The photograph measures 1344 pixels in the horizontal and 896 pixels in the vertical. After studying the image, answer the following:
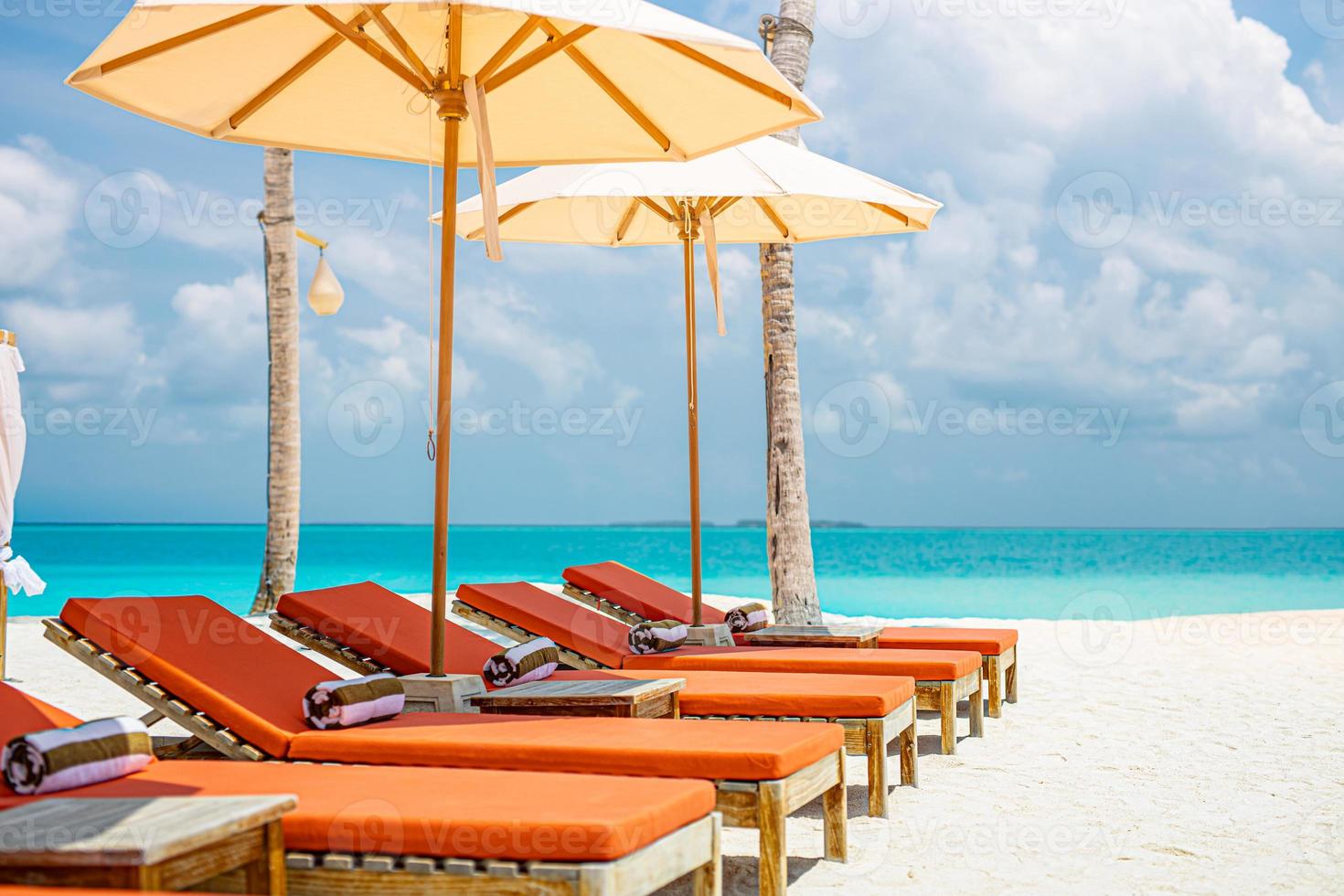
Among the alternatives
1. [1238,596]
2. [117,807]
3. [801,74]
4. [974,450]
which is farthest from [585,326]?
[117,807]

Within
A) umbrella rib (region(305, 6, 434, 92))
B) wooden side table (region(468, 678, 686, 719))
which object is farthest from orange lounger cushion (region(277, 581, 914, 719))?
umbrella rib (region(305, 6, 434, 92))

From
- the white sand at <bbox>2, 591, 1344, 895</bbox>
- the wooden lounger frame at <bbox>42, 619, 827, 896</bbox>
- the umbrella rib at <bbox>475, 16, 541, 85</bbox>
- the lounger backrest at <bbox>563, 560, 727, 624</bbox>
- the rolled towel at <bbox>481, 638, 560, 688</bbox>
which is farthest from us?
the lounger backrest at <bbox>563, 560, 727, 624</bbox>

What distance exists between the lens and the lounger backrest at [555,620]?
5270 mm

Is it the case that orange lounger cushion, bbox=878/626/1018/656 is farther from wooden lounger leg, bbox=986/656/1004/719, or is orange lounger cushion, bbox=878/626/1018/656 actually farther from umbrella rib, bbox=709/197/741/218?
umbrella rib, bbox=709/197/741/218

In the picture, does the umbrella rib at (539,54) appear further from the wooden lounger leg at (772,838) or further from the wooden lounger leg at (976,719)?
the wooden lounger leg at (976,719)

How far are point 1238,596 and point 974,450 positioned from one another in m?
10.1

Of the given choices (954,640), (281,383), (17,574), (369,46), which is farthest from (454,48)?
(281,383)

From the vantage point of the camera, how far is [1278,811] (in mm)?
4367

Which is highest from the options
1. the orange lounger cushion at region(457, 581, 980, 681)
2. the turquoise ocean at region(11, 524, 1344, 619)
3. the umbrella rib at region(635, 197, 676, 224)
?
the umbrella rib at region(635, 197, 676, 224)

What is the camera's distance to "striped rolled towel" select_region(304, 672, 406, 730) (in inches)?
135

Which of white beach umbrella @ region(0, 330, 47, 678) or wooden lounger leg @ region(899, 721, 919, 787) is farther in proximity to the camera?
white beach umbrella @ region(0, 330, 47, 678)

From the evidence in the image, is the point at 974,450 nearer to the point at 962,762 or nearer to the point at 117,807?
the point at 962,762

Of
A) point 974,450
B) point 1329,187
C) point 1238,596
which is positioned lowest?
point 1238,596

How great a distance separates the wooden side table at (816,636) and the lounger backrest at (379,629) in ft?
5.26
